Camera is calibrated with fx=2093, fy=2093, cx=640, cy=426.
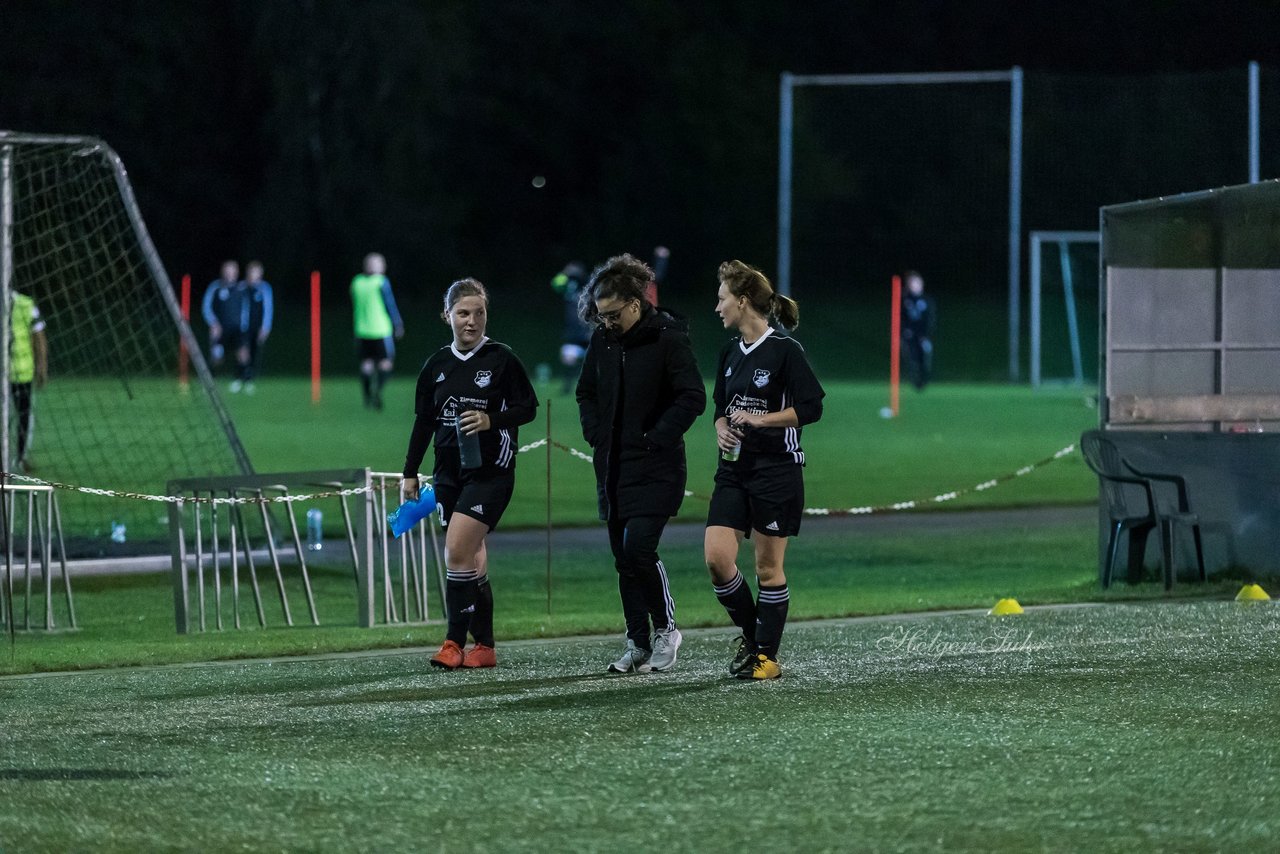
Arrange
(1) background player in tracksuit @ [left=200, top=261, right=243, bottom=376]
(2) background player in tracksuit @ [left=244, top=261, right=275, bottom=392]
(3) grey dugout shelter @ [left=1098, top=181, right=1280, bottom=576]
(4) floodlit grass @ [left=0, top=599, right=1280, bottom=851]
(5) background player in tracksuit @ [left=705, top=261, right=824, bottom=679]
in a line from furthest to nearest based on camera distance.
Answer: (1) background player in tracksuit @ [left=200, top=261, right=243, bottom=376]
(2) background player in tracksuit @ [left=244, top=261, right=275, bottom=392]
(3) grey dugout shelter @ [left=1098, top=181, right=1280, bottom=576]
(5) background player in tracksuit @ [left=705, top=261, right=824, bottom=679]
(4) floodlit grass @ [left=0, top=599, right=1280, bottom=851]

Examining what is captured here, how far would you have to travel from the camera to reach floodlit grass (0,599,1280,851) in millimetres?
5645

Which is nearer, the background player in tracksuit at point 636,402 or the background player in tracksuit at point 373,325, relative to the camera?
the background player in tracksuit at point 636,402

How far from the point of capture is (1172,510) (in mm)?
12289

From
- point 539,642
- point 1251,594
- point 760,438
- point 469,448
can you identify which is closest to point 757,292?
point 760,438

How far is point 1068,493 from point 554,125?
37692 millimetres

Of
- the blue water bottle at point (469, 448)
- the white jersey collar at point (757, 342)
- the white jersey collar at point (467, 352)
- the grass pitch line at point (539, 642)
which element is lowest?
the grass pitch line at point (539, 642)

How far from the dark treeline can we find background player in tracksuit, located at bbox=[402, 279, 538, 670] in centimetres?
3222

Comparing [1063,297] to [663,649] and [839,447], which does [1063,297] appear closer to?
[839,447]

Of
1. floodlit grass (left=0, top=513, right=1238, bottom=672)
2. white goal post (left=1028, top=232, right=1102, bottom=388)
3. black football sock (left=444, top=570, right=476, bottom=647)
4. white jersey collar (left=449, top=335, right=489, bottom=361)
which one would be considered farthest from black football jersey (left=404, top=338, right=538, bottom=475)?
white goal post (left=1028, top=232, right=1102, bottom=388)

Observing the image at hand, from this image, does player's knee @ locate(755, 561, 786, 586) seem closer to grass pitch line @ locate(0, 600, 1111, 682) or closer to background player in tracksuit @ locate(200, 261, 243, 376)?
grass pitch line @ locate(0, 600, 1111, 682)

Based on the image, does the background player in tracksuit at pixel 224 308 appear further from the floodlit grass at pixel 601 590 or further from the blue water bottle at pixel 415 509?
the blue water bottle at pixel 415 509

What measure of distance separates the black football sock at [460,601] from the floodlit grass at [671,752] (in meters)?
0.24

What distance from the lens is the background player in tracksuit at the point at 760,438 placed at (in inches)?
316

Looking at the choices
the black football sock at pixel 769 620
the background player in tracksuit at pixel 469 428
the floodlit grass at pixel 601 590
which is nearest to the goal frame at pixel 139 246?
the floodlit grass at pixel 601 590
